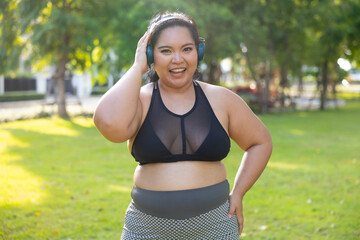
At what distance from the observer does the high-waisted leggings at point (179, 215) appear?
2400 millimetres

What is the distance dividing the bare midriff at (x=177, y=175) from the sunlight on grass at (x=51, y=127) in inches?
529

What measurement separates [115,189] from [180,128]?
5811 mm

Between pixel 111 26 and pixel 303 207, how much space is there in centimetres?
1361

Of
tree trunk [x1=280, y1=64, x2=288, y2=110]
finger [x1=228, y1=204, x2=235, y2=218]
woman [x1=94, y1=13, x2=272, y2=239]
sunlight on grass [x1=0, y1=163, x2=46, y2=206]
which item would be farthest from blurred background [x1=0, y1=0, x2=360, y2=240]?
finger [x1=228, y1=204, x2=235, y2=218]

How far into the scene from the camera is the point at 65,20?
58.3 ft

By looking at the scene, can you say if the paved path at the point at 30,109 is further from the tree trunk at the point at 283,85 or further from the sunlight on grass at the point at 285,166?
the sunlight on grass at the point at 285,166

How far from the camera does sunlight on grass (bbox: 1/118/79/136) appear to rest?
628 inches

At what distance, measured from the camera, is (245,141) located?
263 cm

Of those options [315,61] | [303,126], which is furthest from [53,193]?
[315,61]

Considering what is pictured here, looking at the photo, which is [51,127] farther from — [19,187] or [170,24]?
[170,24]

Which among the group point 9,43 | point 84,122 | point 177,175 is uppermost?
point 9,43

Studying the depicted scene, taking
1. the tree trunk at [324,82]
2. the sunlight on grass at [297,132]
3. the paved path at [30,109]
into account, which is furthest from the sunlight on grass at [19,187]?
the tree trunk at [324,82]

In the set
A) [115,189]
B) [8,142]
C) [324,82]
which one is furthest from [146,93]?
[324,82]

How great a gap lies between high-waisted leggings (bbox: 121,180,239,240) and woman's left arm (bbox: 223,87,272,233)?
5.6 inches
